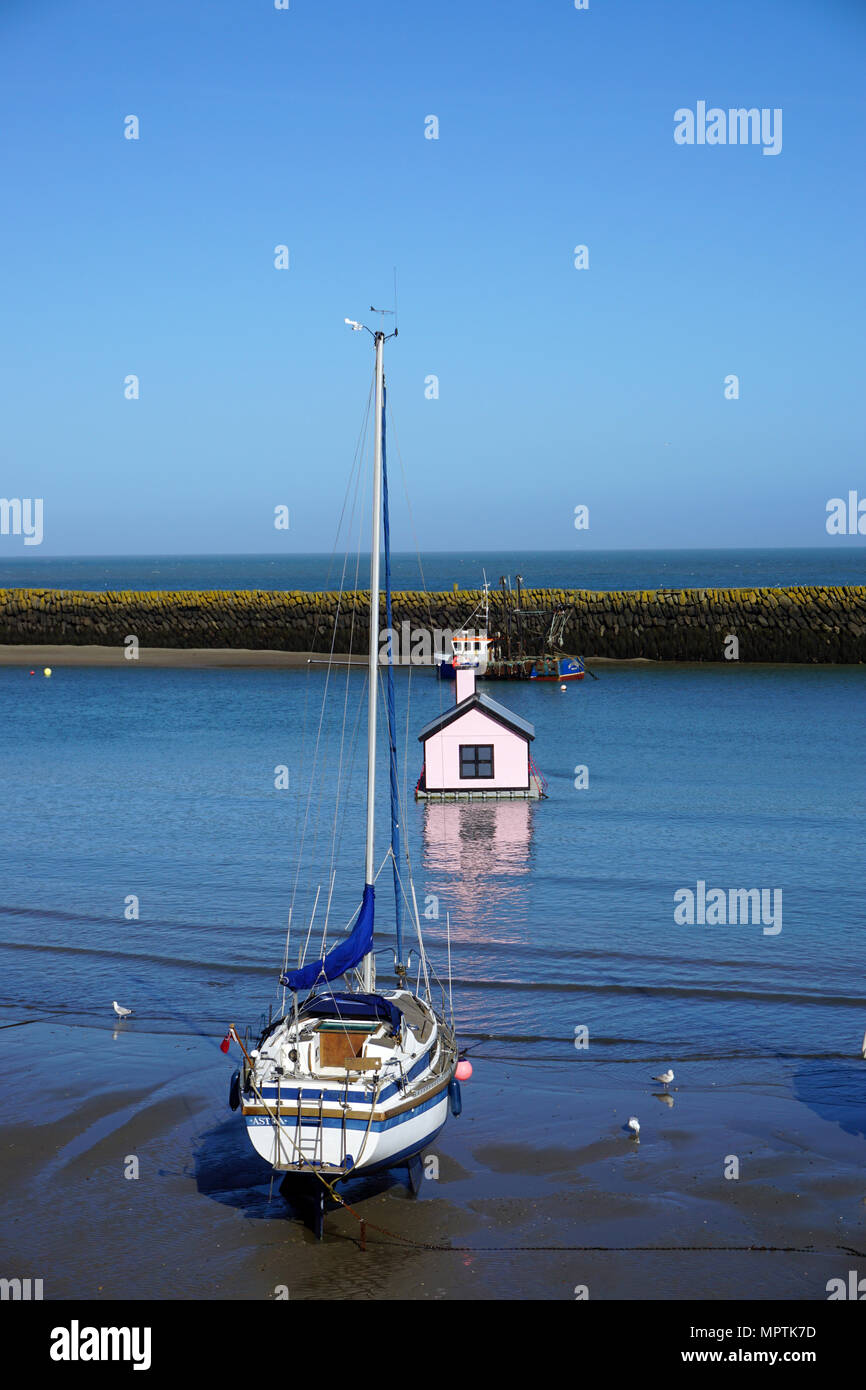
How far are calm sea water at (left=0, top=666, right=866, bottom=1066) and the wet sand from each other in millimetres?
2185

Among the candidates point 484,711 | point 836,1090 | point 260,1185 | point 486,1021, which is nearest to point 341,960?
point 260,1185

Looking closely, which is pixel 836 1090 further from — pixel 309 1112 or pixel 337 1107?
pixel 309 1112

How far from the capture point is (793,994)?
901 inches

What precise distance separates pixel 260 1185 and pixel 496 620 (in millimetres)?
86981

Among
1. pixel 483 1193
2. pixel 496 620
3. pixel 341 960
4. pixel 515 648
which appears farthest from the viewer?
pixel 496 620

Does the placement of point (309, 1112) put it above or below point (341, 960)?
below

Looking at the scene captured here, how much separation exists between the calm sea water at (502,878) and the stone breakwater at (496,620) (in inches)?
1336

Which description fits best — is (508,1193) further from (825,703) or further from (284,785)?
(825,703)

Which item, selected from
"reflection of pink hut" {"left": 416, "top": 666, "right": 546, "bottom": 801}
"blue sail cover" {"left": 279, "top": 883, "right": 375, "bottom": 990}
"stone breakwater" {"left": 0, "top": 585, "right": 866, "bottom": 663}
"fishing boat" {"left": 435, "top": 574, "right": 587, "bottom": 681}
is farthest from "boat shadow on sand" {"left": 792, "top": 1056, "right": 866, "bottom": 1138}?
"stone breakwater" {"left": 0, "top": 585, "right": 866, "bottom": 663}

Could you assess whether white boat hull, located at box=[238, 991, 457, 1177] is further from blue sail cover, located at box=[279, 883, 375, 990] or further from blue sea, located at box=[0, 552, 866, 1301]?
blue sail cover, located at box=[279, 883, 375, 990]

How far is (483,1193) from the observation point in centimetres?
1488

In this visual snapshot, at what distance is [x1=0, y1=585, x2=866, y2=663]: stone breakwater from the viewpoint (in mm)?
95125
